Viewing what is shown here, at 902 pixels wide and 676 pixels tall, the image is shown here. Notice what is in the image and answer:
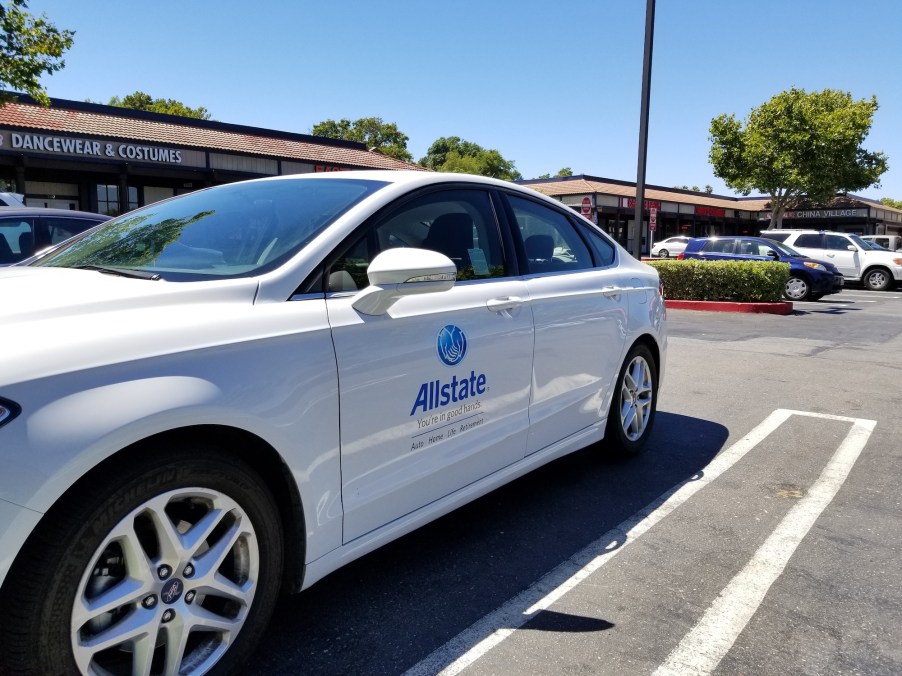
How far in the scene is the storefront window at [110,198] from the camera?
24922mm

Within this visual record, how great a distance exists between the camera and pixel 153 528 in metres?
1.91

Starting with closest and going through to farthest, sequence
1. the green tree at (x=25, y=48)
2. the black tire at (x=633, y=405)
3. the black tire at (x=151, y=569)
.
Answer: the black tire at (x=151, y=569), the black tire at (x=633, y=405), the green tree at (x=25, y=48)

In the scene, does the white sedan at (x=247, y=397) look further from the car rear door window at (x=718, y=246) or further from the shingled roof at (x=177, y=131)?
the shingled roof at (x=177, y=131)

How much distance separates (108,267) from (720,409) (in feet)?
16.1

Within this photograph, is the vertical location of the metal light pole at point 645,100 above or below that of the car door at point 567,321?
above

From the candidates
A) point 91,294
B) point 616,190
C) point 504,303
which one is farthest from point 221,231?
point 616,190

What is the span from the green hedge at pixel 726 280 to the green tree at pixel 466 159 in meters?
55.7

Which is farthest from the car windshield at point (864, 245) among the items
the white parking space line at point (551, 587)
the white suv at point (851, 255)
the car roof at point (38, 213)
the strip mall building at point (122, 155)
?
the car roof at point (38, 213)

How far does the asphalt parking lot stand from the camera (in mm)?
2408

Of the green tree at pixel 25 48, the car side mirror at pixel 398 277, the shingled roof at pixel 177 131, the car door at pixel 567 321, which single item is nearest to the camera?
the car side mirror at pixel 398 277

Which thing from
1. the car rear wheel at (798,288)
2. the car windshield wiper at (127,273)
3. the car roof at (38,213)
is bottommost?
the car rear wheel at (798,288)

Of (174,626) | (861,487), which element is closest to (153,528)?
(174,626)

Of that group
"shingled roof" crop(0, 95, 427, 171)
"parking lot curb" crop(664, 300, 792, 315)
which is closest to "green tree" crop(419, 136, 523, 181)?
"shingled roof" crop(0, 95, 427, 171)

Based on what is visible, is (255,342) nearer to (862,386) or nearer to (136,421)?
(136,421)
